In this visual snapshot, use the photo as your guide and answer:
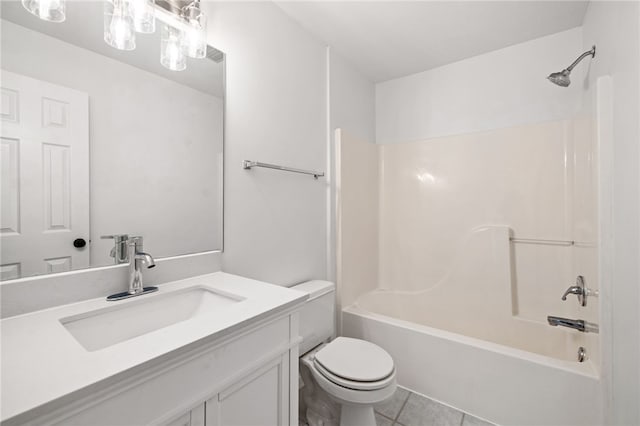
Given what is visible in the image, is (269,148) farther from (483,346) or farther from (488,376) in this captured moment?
(488,376)

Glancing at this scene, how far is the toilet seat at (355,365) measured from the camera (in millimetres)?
1301

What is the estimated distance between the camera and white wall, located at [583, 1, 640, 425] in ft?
3.23

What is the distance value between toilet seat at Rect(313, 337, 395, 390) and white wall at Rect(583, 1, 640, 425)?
873 millimetres

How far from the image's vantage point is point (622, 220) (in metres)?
1.10

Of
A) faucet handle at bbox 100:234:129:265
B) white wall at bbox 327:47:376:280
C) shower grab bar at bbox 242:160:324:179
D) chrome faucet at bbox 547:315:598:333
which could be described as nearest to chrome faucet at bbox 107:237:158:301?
faucet handle at bbox 100:234:129:265

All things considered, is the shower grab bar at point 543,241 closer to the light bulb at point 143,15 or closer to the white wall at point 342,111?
the white wall at point 342,111

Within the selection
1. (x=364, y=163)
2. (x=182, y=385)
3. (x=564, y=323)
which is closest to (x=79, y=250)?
(x=182, y=385)

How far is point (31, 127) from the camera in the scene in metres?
0.85

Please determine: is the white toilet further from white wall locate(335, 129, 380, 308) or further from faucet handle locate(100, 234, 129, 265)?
faucet handle locate(100, 234, 129, 265)

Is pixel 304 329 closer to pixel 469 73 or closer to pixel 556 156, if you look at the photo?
pixel 556 156

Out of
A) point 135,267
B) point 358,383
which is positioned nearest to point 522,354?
point 358,383

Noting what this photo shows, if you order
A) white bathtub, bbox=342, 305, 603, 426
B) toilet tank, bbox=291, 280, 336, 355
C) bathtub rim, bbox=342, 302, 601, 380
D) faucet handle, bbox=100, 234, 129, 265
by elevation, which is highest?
faucet handle, bbox=100, 234, 129, 265

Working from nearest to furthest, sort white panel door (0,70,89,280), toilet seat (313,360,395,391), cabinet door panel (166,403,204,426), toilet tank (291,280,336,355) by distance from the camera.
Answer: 1. cabinet door panel (166,403,204,426)
2. white panel door (0,70,89,280)
3. toilet seat (313,360,395,391)
4. toilet tank (291,280,336,355)

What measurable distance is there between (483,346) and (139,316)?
1741 mm
